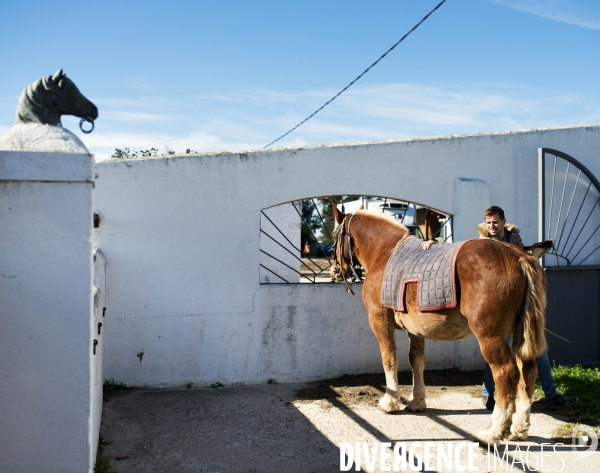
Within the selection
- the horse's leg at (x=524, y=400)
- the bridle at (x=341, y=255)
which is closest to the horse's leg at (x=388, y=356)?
the bridle at (x=341, y=255)

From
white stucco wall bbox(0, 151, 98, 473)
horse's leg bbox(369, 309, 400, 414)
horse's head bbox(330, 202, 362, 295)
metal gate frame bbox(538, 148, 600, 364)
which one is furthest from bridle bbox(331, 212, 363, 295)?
white stucco wall bbox(0, 151, 98, 473)

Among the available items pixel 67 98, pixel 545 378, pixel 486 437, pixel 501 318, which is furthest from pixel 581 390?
pixel 67 98

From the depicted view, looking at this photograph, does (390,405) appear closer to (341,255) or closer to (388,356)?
(388,356)

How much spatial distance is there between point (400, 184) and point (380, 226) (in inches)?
47.1

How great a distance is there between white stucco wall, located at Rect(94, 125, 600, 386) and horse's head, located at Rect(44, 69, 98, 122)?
10.0ft

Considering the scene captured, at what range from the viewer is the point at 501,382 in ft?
14.6

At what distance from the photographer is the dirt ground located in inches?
169

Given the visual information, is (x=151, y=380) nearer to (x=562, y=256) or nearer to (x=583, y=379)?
(x=583, y=379)

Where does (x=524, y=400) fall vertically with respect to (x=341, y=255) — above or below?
below

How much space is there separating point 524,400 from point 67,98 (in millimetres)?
4116

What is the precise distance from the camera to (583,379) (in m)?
6.34

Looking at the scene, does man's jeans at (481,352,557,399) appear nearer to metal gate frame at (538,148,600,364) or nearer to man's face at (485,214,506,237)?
man's face at (485,214,506,237)

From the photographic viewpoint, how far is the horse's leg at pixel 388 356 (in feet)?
17.9

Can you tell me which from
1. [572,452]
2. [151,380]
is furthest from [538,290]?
[151,380]
